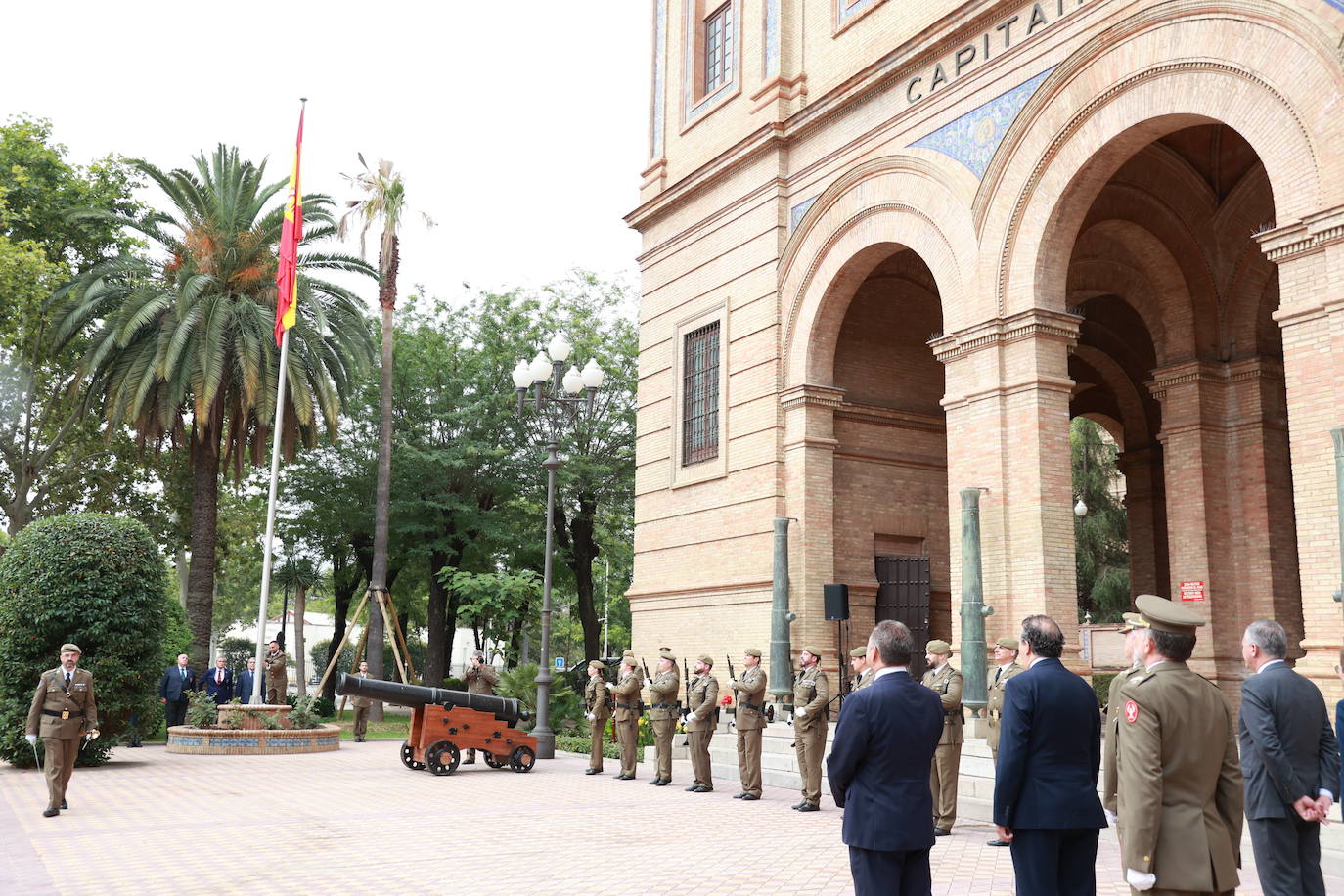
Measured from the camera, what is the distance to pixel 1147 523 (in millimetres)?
22828

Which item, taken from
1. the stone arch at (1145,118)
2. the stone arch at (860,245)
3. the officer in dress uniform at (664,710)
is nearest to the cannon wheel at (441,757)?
the officer in dress uniform at (664,710)

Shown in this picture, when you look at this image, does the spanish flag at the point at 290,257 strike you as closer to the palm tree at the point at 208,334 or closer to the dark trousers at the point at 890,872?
the palm tree at the point at 208,334

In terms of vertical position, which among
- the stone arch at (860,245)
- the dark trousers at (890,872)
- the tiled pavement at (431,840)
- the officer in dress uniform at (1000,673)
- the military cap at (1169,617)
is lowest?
the tiled pavement at (431,840)

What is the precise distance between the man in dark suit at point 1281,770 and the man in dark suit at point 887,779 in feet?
6.97

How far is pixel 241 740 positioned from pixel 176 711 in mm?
3107

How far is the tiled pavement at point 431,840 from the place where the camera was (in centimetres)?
834

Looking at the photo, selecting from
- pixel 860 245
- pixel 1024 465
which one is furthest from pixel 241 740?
pixel 1024 465

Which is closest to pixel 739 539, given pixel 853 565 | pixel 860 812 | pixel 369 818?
pixel 853 565

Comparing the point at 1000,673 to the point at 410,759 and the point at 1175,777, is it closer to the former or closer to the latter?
the point at 1175,777

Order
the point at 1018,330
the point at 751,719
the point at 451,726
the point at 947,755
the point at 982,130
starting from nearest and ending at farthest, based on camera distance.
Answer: the point at 947,755 → the point at 751,719 → the point at 1018,330 → the point at 982,130 → the point at 451,726

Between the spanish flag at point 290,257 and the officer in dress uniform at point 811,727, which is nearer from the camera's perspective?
the officer in dress uniform at point 811,727

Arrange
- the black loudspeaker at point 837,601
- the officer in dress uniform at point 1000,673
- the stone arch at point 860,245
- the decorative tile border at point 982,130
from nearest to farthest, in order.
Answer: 1. the officer in dress uniform at point 1000,673
2. the decorative tile border at point 982,130
3. the stone arch at point 860,245
4. the black loudspeaker at point 837,601

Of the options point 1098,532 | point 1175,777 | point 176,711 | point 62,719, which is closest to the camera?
point 1175,777

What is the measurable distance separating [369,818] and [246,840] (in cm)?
164
